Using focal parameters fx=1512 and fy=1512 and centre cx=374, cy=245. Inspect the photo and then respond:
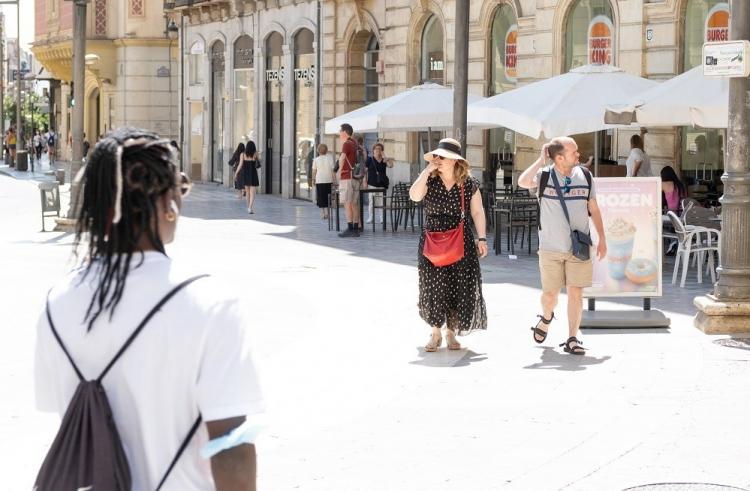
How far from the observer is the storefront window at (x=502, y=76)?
27.2 metres

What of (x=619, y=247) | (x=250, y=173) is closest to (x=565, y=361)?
(x=619, y=247)

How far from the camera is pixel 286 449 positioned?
764cm

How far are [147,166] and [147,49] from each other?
5325 centimetres

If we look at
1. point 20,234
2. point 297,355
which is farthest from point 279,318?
point 20,234

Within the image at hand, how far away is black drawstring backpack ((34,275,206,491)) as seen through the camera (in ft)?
10.0

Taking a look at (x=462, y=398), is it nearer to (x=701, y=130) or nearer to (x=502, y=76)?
(x=701, y=130)

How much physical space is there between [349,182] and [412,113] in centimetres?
A: 147

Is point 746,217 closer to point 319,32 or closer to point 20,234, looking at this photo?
point 20,234

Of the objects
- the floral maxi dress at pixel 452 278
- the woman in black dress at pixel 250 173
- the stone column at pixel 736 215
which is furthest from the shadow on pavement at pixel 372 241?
the floral maxi dress at pixel 452 278

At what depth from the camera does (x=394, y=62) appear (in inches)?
1248

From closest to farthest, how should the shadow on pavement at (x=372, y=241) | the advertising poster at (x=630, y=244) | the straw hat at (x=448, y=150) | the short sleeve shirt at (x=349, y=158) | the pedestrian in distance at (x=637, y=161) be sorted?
1. the straw hat at (x=448, y=150)
2. the advertising poster at (x=630, y=244)
3. the shadow on pavement at (x=372, y=241)
4. the pedestrian in distance at (x=637, y=161)
5. the short sleeve shirt at (x=349, y=158)

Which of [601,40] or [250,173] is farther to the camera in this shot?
[250,173]

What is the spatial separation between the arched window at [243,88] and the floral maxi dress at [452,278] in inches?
1158

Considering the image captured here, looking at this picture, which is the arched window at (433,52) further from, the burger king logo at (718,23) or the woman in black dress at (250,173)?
the burger king logo at (718,23)
